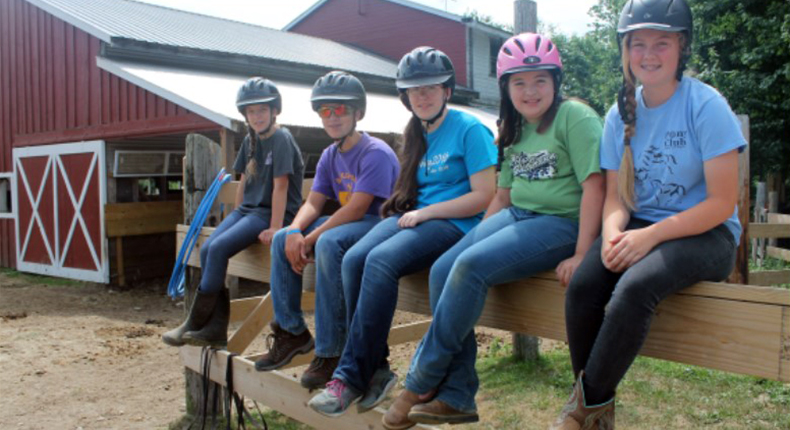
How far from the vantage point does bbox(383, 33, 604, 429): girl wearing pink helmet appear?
244 cm

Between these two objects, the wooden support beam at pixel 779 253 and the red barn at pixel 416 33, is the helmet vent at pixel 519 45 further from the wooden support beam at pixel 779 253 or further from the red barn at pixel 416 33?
the red barn at pixel 416 33

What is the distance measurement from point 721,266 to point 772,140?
15.0m

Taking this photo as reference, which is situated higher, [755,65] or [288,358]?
[755,65]

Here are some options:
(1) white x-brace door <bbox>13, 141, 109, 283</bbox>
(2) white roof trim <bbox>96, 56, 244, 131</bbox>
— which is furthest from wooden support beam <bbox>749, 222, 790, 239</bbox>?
(1) white x-brace door <bbox>13, 141, 109, 283</bbox>

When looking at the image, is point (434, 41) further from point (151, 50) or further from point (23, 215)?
point (23, 215)

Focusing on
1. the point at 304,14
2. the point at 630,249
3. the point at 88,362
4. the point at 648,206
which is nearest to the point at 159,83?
the point at 88,362

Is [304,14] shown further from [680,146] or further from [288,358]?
[680,146]

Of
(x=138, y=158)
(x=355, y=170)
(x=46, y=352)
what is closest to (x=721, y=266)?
(x=355, y=170)

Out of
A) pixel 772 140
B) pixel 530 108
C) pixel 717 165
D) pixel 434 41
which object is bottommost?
pixel 717 165

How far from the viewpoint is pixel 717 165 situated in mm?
2145

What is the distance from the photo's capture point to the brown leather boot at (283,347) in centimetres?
377

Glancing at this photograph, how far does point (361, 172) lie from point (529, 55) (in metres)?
1.10

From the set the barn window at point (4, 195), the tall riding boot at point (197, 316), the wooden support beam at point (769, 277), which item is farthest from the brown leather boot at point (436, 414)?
the barn window at point (4, 195)

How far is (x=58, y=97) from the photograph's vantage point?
14.0 meters
